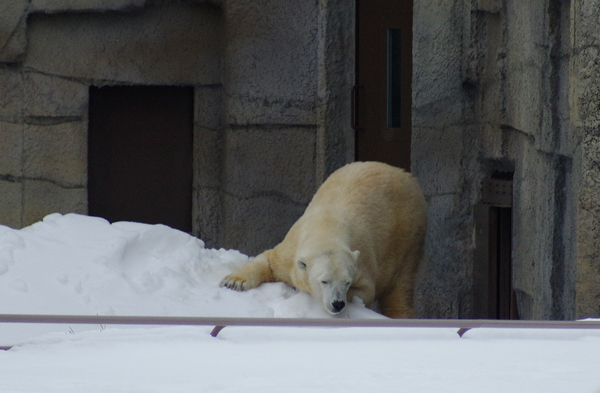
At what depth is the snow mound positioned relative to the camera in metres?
3.78

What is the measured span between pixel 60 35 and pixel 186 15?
1.05 metres

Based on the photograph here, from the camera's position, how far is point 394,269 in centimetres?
525

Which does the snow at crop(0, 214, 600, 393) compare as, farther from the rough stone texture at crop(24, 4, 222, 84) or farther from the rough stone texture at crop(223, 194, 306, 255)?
the rough stone texture at crop(24, 4, 222, 84)

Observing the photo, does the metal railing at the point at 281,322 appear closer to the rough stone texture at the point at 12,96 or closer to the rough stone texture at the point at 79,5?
the rough stone texture at the point at 79,5

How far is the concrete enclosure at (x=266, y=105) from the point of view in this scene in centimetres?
602

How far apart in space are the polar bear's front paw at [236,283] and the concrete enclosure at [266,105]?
1.80 m

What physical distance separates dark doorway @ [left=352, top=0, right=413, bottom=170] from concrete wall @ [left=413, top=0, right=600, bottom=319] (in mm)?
515

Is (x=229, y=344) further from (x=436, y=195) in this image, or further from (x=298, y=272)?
(x=436, y=195)

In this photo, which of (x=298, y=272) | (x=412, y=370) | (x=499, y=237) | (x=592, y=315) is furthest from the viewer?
(x=499, y=237)

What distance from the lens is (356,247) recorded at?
185 inches

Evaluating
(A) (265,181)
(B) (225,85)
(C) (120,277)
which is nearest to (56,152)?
(B) (225,85)

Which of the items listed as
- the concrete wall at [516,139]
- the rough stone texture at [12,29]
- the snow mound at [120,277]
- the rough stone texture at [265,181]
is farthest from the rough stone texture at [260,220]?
the snow mound at [120,277]

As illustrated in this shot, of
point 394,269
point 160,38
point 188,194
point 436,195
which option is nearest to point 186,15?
point 160,38

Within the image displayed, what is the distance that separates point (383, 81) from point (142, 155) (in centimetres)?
228
